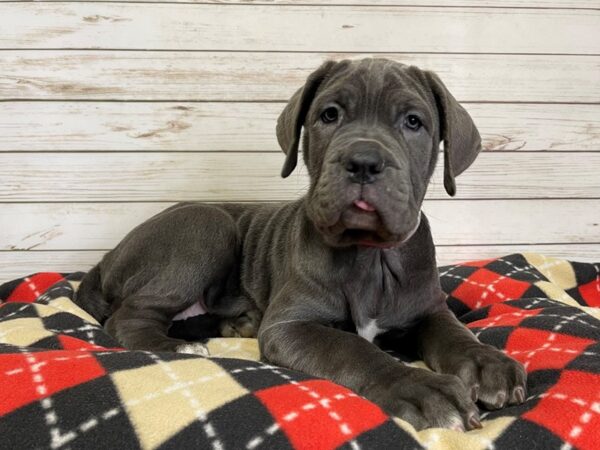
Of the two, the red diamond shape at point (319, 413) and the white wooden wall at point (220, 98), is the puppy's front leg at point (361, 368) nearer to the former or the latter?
the red diamond shape at point (319, 413)

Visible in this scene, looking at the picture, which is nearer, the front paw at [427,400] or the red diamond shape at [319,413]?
the red diamond shape at [319,413]

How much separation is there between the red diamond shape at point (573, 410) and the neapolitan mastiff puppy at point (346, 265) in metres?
0.11

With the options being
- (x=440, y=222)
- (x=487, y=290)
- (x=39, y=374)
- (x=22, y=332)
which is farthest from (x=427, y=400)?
(x=440, y=222)

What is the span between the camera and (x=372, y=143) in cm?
188

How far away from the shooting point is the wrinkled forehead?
214cm

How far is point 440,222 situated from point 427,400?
8.20ft

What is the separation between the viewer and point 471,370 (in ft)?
5.77

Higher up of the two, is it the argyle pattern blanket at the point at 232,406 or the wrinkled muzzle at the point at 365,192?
the wrinkled muzzle at the point at 365,192

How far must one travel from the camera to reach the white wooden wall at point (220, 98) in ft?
11.5

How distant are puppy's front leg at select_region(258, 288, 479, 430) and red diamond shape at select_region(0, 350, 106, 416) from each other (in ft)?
2.19

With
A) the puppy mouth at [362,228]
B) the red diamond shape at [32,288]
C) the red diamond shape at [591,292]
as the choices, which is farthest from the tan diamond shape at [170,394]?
the red diamond shape at [591,292]

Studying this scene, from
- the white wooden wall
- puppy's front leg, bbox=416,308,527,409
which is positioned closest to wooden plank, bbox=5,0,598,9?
the white wooden wall

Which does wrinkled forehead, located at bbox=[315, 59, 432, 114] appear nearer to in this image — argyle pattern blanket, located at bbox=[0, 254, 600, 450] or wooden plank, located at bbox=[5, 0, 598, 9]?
argyle pattern blanket, located at bbox=[0, 254, 600, 450]

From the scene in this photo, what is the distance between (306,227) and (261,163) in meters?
1.36
